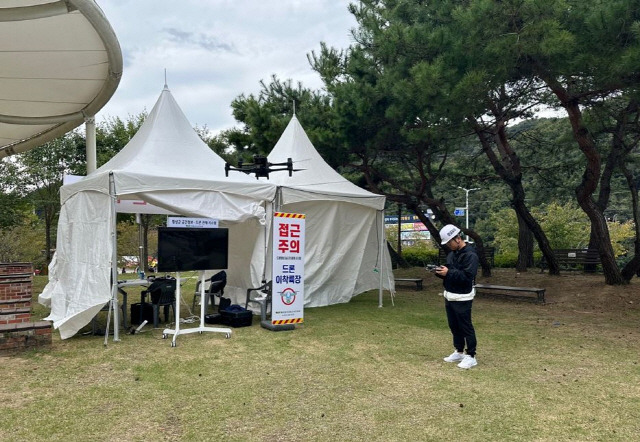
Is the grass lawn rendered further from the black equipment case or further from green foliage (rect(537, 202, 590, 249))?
green foliage (rect(537, 202, 590, 249))

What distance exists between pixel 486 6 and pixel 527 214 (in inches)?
255

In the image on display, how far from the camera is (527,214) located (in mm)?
12156

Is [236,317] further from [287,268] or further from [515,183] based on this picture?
[515,183]

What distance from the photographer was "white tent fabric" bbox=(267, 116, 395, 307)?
29.1 feet

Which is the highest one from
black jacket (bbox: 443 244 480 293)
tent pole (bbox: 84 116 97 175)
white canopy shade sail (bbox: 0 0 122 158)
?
white canopy shade sail (bbox: 0 0 122 158)

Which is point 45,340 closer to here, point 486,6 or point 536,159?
point 486,6

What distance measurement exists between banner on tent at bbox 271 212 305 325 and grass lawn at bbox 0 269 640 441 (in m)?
0.32

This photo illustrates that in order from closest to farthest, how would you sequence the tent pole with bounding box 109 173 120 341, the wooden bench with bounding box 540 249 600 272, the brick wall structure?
1. the brick wall structure
2. the tent pole with bounding box 109 173 120 341
3. the wooden bench with bounding box 540 249 600 272

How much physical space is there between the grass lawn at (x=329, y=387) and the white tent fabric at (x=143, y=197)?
877 mm

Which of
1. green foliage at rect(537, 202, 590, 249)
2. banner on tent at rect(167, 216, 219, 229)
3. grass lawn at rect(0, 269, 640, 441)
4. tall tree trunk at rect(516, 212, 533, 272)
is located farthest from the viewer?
green foliage at rect(537, 202, 590, 249)

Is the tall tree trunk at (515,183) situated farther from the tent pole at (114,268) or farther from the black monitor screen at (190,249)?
the tent pole at (114,268)

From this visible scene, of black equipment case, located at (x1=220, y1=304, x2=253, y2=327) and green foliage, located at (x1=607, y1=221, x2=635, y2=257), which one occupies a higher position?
green foliage, located at (x1=607, y1=221, x2=635, y2=257)

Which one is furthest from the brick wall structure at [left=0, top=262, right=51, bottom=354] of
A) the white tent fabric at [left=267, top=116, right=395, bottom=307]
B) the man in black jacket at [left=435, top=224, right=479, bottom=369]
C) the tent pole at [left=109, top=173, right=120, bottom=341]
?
the man in black jacket at [left=435, top=224, right=479, bottom=369]

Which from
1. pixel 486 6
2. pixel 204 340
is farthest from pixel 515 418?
pixel 486 6
